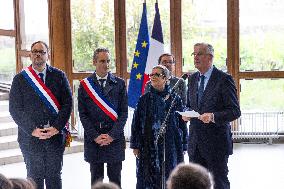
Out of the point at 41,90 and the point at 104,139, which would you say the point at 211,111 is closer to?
the point at 104,139

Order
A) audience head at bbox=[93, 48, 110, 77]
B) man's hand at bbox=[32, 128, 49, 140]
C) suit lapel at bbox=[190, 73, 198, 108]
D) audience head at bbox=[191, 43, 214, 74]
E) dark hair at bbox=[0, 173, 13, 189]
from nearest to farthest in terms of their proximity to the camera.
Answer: dark hair at bbox=[0, 173, 13, 189] < audience head at bbox=[191, 43, 214, 74] < suit lapel at bbox=[190, 73, 198, 108] < man's hand at bbox=[32, 128, 49, 140] < audience head at bbox=[93, 48, 110, 77]

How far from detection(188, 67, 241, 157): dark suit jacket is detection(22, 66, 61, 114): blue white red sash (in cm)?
112

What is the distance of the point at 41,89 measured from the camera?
4023mm

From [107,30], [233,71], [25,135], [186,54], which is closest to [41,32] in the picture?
[107,30]

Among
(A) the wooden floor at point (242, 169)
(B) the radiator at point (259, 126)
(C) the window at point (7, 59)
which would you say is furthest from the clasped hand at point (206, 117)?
(C) the window at point (7, 59)

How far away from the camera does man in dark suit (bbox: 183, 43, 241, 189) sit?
3736 millimetres

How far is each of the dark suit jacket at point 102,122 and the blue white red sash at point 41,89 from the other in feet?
0.85

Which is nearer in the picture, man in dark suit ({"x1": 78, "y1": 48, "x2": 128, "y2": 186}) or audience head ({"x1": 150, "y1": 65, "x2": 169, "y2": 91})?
audience head ({"x1": 150, "y1": 65, "x2": 169, "y2": 91})

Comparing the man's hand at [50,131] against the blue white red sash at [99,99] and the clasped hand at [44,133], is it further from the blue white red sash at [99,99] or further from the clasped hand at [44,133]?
the blue white red sash at [99,99]

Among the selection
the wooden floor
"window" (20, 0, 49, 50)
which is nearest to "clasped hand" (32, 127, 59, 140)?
the wooden floor

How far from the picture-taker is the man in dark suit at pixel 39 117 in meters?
4.02

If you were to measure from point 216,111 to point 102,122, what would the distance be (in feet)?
3.19

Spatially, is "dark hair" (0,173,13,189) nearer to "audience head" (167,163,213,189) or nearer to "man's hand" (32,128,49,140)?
"audience head" (167,163,213,189)

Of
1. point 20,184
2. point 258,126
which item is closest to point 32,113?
point 20,184
